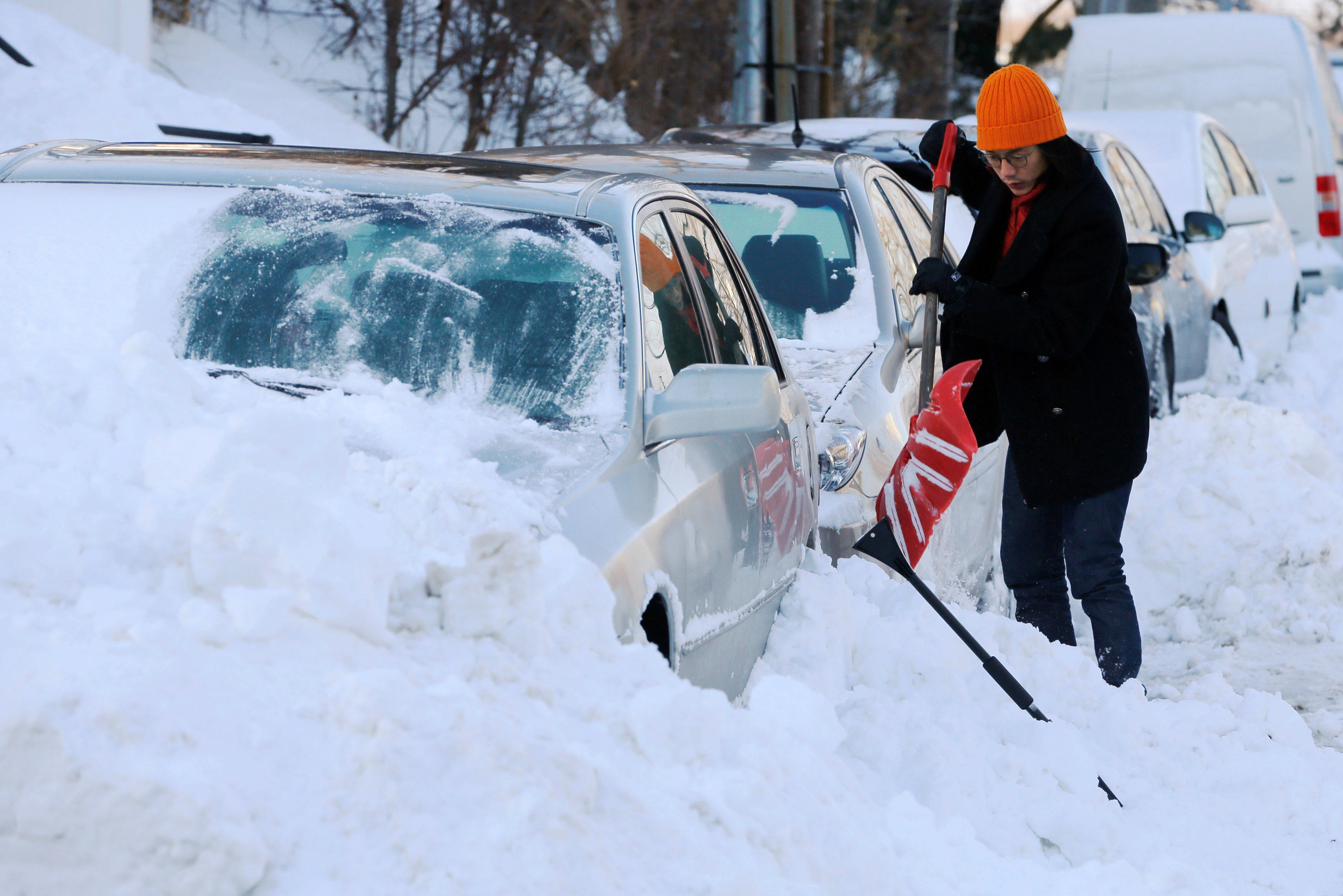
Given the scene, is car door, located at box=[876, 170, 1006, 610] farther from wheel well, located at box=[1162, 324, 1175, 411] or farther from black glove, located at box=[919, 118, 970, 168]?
wheel well, located at box=[1162, 324, 1175, 411]

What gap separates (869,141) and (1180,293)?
2.63m

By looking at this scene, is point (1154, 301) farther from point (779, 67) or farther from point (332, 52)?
point (332, 52)

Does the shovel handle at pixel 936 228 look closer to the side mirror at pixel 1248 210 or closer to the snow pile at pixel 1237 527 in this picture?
the snow pile at pixel 1237 527

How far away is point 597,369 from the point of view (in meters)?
3.18

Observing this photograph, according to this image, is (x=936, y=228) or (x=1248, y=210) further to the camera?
(x=1248, y=210)

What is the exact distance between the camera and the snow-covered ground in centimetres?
197

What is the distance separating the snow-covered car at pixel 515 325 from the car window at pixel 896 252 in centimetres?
182

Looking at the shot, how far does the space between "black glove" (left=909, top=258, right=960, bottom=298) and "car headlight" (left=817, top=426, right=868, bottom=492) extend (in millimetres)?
452

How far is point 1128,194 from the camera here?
9.10 m

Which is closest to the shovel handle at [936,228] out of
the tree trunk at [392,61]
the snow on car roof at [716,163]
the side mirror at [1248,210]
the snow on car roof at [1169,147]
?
the snow on car roof at [716,163]

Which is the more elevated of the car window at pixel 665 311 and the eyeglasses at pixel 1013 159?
the eyeglasses at pixel 1013 159

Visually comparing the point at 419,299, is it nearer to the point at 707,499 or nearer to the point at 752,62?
the point at 707,499

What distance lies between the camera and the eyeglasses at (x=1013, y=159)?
4359 millimetres

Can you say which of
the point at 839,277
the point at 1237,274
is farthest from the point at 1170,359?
the point at 839,277
